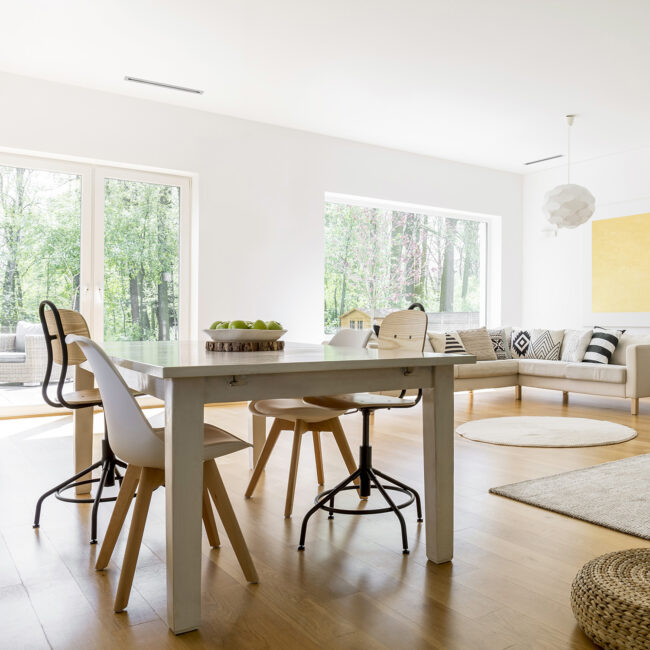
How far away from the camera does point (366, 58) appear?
4719 mm

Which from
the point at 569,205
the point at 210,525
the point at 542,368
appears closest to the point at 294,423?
the point at 210,525

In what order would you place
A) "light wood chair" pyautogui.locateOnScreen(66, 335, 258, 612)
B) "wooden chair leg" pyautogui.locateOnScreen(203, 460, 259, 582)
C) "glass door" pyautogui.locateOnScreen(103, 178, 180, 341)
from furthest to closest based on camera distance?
"glass door" pyautogui.locateOnScreen(103, 178, 180, 341)
"wooden chair leg" pyautogui.locateOnScreen(203, 460, 259, 582)
"light wood chair" pyautogui.locateOnScreen(66, 335, 258, 612)

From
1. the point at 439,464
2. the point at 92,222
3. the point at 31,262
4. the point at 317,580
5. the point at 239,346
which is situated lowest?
the point at 317,580

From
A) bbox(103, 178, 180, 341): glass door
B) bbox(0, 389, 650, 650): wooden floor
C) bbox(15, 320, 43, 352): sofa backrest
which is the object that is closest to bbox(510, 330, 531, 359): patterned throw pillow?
bbox(103, 178, 180, 341): glass door

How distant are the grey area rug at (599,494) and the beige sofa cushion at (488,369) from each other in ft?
7.89

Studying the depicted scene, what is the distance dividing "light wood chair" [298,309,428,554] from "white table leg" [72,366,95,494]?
1.04m

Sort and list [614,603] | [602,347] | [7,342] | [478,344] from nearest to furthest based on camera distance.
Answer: [614,603]
[7,342]
[602,347]
[478,344]

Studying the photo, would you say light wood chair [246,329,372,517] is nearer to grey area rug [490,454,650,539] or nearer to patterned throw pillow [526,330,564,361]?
grey area rug [490,454,650,539]

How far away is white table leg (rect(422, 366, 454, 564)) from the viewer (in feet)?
6.97

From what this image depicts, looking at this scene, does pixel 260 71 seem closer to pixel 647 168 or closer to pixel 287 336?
pixel 287 336

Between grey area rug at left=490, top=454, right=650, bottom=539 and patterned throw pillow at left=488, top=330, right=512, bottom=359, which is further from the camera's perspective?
patterned throw pillow at left=488, top=330, right=512, bottom=359

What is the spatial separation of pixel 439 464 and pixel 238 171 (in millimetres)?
4666

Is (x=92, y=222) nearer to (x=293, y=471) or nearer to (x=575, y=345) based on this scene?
(x=293, y=471)

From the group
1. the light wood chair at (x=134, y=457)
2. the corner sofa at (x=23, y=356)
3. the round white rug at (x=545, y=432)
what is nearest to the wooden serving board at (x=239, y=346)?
the light wood chair at (x=134, y=457)
